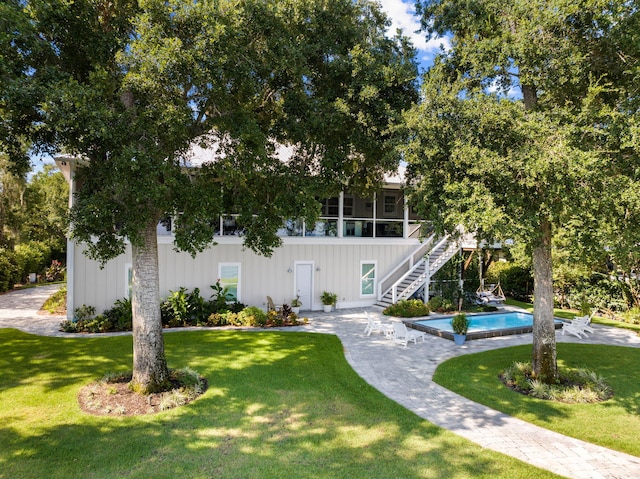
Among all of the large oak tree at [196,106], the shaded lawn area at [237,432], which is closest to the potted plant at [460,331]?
the shaded lawn area at [237,432]

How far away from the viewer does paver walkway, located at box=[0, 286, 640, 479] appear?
232 inches

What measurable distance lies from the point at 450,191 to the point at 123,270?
12513 millimetres

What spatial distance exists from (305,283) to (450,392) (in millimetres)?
9930

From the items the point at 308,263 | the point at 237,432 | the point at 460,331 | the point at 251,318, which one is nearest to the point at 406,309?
the point at 460,331

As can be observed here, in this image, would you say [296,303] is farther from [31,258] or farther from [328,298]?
[31,258]

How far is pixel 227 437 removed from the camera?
21.0 feet

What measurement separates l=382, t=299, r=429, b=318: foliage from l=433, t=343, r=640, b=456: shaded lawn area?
5.19 m

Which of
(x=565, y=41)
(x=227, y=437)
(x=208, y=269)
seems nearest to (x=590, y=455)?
(x=227, y=437)

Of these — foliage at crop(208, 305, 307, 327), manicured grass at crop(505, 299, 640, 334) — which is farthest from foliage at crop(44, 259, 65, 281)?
manicured grass at crop(505, 299, 640, 334)

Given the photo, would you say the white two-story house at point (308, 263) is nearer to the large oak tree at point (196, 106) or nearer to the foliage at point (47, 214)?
the large oak tree at point (196, 106)

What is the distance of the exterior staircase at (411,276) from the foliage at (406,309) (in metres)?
0.96

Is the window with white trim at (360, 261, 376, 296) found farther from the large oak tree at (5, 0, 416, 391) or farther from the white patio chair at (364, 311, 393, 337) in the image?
the large oak tree at (5, 0, 416, 391)

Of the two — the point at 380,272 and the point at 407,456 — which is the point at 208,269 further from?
the point at 407,456

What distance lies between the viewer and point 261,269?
16844 millimetres
